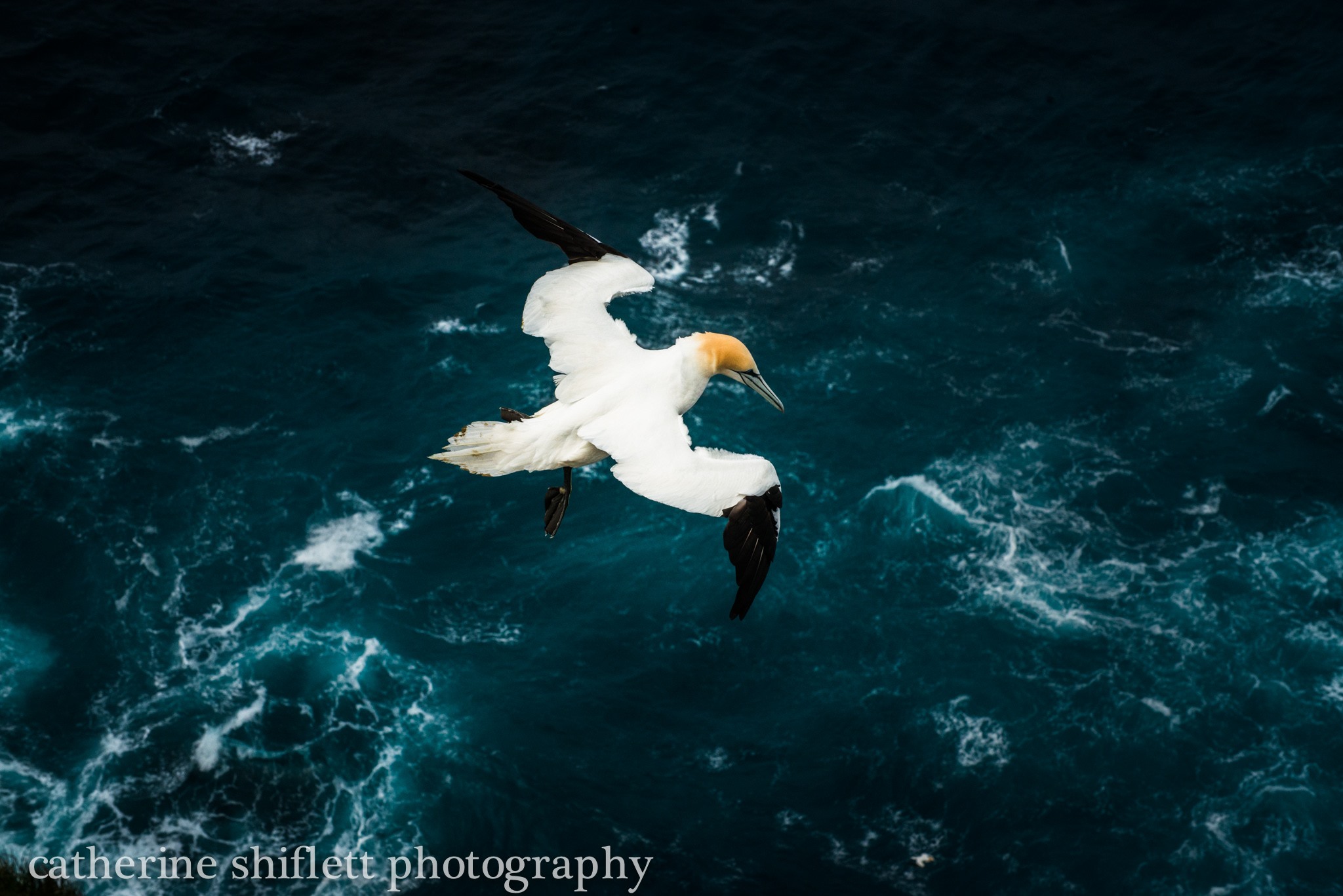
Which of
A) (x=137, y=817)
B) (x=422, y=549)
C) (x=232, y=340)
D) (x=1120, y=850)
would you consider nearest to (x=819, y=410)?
(x=422, y=549)

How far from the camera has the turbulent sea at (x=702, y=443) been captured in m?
63.0

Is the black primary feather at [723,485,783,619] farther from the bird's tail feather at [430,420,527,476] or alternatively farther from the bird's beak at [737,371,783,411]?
the bird's tail feather at [430,420,527,476]

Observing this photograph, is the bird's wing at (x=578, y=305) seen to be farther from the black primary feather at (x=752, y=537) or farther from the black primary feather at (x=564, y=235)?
the black primary feather at (x=752, y=537)

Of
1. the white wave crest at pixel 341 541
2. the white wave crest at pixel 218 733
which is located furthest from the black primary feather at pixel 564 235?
the white wave crest at pixel 341 541

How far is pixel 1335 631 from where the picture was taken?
6775cm

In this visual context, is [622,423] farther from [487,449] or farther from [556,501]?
[556,501]

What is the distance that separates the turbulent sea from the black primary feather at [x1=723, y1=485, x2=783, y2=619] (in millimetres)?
30505

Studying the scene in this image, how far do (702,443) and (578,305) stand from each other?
3342 centimetres

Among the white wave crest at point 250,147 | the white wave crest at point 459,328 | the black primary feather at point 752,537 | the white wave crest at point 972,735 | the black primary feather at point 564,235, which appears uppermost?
the black primary feather at point 564,235

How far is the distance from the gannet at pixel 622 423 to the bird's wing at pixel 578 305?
0.04m

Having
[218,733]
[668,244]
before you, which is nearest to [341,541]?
[218,733]

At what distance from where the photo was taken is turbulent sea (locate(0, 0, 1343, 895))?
63000 millimetres

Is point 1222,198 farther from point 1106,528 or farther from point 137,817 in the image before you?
point 137,817

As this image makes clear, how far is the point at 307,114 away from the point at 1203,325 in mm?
53211
